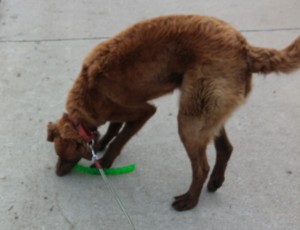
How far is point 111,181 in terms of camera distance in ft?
12.2

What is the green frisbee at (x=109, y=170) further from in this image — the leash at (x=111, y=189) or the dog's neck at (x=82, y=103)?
the dog's neck at (x=82, y=103)

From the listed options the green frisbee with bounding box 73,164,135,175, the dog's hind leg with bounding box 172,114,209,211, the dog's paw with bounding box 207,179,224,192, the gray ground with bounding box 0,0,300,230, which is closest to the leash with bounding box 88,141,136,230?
the gray ground with bounding box 0,0,300,230

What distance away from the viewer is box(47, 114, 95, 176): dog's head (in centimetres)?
340

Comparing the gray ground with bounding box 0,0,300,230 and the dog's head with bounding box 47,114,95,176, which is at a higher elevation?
the dog's head with bounding box 47,114,95,176

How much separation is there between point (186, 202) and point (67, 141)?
3.30 ft

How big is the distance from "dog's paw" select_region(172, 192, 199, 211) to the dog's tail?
1.08 m

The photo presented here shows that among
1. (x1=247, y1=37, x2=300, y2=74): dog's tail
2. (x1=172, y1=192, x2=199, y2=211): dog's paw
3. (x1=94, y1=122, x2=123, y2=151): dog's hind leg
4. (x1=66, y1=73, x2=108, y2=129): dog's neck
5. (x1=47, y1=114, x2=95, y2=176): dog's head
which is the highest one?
(x1=247, y1=37, x2=300, y2=74): dog's tail

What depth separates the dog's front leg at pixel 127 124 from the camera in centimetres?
349

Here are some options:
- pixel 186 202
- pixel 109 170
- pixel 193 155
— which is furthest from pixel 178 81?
pixel 109 170

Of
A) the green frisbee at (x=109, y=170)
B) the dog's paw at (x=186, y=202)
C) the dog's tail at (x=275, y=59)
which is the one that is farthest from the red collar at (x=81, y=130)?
the dog's tail at (x=275, y=59)

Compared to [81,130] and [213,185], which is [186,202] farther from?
[81,130]

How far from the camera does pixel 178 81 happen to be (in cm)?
323

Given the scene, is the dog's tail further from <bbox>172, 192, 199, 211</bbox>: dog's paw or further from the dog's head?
the dog's head

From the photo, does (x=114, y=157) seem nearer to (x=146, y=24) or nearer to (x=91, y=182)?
(x=91, y=182)
